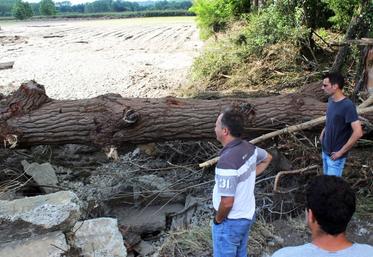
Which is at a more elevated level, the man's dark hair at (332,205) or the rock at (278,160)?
the man's dark hair at (332,205)

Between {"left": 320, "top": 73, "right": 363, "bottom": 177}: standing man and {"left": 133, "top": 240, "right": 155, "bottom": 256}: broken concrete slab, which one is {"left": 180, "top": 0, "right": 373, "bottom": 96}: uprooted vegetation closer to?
{"left": 320, "top": 73, "right": 363, "bottom": 177}: standing man

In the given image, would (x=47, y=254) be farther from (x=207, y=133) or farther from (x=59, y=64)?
(x=59, y=64)

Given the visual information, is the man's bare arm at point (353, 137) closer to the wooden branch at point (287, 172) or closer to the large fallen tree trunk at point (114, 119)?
the wooden branch at point (287, 172)

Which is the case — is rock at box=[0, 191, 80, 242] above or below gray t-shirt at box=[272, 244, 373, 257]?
below

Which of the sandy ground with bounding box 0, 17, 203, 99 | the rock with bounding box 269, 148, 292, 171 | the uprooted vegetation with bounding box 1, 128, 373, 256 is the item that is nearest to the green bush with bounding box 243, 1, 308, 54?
the sandy ground with bounding box 0, 17, 203, 99

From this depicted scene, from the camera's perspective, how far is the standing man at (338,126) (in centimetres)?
439

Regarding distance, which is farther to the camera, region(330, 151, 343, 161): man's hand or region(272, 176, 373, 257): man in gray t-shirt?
region(330, 151, 343, 161): man's hand

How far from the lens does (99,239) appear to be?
14.1 ft

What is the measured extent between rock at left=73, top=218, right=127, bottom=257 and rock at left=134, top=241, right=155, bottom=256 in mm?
570

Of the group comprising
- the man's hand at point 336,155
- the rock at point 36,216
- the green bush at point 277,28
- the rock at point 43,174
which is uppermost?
the green bush at point 277,28

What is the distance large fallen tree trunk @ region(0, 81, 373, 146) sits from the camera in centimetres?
541

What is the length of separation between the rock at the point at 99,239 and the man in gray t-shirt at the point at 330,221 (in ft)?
8.09

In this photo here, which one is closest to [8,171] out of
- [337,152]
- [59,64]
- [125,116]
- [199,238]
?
[125,116]

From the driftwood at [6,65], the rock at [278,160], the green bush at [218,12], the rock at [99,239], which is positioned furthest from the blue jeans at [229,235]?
the green bush at [218,12]
